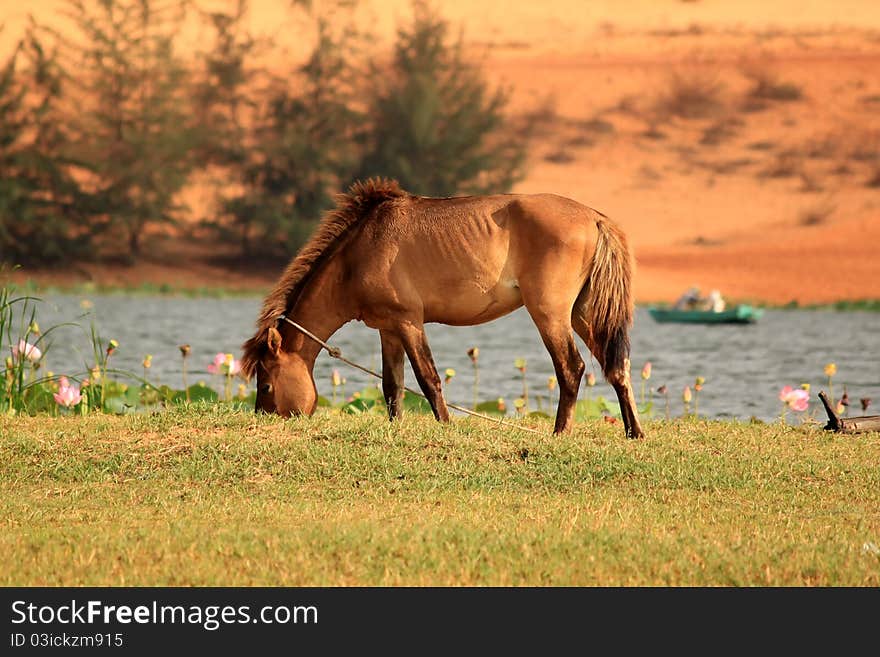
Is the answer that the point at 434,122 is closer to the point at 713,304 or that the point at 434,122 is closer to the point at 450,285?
the point at 713,304

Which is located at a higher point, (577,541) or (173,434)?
(173,434)

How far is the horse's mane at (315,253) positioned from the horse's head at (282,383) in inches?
4.0

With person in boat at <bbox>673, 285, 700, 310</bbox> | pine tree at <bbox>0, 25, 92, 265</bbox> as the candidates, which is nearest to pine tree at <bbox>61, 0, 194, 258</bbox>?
pine tree at <bbox>0, 25, 92, 265</bbox>

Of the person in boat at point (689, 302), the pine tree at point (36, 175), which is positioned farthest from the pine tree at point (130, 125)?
the person in boat at point (689, 302)

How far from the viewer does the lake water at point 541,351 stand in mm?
16656

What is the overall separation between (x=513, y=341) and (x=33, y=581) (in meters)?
21.5

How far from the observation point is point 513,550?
258 inches

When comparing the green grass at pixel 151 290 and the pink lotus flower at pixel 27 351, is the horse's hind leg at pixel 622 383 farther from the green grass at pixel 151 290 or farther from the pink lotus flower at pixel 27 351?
the green grass at pixel 151 290

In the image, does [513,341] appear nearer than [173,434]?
No

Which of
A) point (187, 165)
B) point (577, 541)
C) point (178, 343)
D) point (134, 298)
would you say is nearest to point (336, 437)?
point (577, 541)

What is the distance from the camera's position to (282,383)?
9672mm

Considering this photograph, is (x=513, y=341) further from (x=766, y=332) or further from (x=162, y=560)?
(x=162, y=560)

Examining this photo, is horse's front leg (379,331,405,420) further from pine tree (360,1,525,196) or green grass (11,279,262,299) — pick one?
pine tree (360,1,525,196)

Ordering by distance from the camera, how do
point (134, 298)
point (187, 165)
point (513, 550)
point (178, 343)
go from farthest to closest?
point (187, 165) → point (134, 298) → point (178, 343) → point (513, 550)
